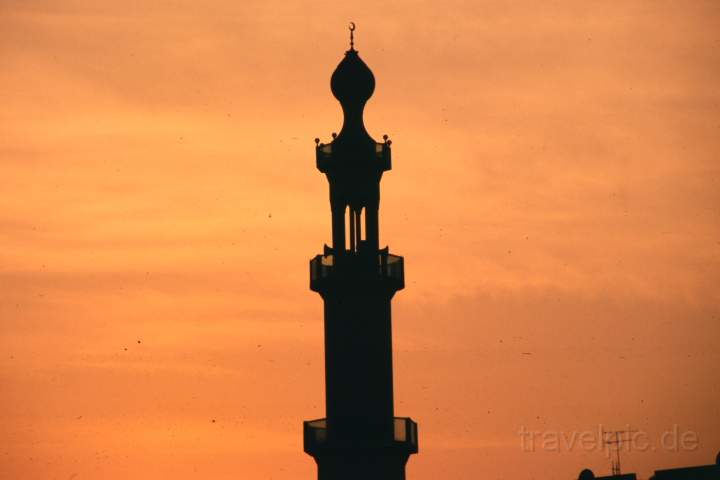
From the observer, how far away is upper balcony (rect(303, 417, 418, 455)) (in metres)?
66.8

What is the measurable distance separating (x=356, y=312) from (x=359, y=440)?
15.7 ft

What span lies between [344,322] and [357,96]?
899cm

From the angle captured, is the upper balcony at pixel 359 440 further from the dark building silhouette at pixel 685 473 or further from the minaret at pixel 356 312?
the dark building silhouette at pixel 685 473

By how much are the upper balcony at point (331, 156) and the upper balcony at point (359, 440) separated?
973 cm

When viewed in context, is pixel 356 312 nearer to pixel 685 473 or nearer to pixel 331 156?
pixel 331 156

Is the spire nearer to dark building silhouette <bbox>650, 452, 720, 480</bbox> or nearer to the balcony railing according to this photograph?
the balcony railing

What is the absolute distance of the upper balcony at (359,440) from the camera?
66.8 metres

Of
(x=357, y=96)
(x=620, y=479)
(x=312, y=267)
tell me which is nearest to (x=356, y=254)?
(x=312, y=267)

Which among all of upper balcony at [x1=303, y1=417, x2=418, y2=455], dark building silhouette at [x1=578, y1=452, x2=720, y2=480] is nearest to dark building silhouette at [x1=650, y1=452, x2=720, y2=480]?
dark building silhouette at [x1=578, y1=452, x2=720, y2=480]

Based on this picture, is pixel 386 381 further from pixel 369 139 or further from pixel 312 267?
pixel 369 139

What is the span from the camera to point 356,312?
6850cm

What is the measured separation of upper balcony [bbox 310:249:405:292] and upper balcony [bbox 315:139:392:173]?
10.8 feet

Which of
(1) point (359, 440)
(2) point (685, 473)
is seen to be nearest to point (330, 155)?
(1) point (359, 440)

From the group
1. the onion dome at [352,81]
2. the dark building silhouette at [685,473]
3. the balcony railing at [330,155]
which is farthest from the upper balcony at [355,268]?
the dark building silhouette at [685,473]
